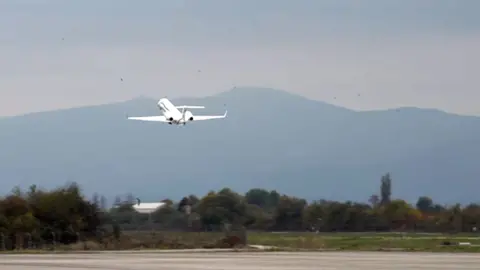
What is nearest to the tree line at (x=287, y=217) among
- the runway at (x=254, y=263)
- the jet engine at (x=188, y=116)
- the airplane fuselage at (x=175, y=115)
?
the airplane fuselage at (x=175, y=115)

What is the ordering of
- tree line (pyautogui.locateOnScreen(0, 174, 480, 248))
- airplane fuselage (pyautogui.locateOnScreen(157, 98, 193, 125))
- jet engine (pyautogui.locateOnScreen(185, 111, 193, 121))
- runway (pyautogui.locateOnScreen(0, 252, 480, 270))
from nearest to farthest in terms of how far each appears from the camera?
runway (pyautogui.locateOnScreen(0, 252, 480, 270)) < jet engine (pyautogui.locateOnScreen(185, 111, 193, 121)) < airplane fuselage (pyautogui.locateOnScreen(157, 98, 193, 125)) < tree line (pyautogui.locateOnScreen(0, 174, 480, 248))

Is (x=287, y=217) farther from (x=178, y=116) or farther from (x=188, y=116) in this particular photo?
(x=188, y=116)

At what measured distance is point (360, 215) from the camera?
17525 cm

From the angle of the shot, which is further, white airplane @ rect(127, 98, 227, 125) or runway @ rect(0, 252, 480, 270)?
white airplane @ rect(127, 98, 227, 125)

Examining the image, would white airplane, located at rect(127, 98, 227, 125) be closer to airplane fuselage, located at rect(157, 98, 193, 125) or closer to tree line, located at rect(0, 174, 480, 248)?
airplane fuselage, located at rect(157, 98, 193, 125)

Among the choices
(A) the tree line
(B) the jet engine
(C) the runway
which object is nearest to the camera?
(C) the runway

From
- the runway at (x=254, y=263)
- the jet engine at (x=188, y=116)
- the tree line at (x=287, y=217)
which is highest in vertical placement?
the jet engine at (x=188, y=116)

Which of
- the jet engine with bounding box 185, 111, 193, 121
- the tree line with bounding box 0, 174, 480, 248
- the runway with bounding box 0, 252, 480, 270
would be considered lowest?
the runway with bounding box 0, 252, 480, 270

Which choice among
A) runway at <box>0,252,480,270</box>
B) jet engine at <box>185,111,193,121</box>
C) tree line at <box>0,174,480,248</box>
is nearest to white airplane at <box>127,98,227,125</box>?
jet engine at <box>185,111,193,121</box>

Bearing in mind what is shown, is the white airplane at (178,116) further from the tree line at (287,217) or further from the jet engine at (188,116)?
the tree line at (287,217)

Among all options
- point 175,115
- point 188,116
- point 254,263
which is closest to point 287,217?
point 175,115

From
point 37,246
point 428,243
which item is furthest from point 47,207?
point 428,243

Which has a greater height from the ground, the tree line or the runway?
the tree line

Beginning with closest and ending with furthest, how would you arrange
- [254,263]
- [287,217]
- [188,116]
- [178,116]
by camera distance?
1. [254,263]
2. [188,116]
3. [178,116]
4. [287,217]
